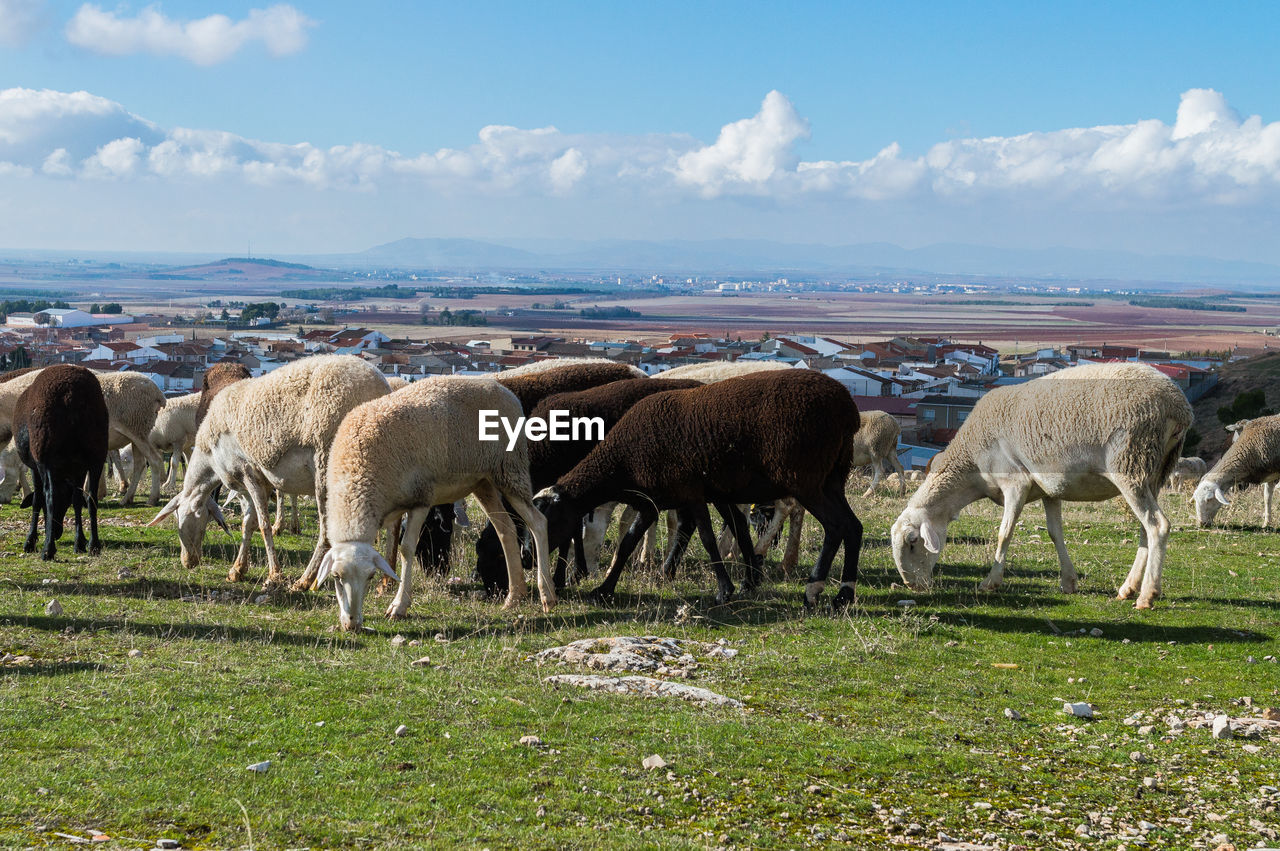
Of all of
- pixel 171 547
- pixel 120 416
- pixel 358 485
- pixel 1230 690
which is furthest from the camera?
pixel 120 416

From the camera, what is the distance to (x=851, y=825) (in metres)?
6.01

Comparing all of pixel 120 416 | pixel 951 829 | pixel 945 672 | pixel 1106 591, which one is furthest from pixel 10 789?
pixel 120 416

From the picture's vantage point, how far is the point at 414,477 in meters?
11.0

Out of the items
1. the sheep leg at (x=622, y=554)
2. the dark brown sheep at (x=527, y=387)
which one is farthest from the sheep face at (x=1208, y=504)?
the sheep leg at (x=622, y=554)

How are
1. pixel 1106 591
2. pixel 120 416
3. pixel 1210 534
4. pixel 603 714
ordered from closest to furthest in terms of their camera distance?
pixel 603 714, pixel 1106 591, pixel 1210 534, pixel 120 416

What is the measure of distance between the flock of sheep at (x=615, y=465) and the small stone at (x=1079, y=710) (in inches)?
141

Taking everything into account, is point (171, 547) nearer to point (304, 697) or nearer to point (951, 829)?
point (304, 697)

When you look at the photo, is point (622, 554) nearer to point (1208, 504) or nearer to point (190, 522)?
point (190, 522)

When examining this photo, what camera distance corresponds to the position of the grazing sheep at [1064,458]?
11.8 meters

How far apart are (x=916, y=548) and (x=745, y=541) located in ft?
6.77

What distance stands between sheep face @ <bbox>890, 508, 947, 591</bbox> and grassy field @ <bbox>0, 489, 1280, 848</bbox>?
2.40 ft

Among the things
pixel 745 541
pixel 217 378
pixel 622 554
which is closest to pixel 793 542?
pixel 745 541

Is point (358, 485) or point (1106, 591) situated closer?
point (358, 485)

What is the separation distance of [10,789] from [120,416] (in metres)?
15.4
